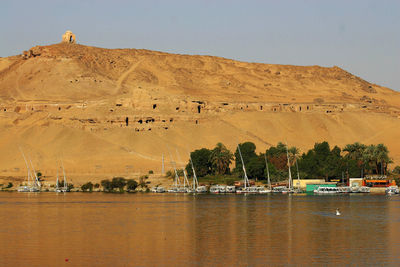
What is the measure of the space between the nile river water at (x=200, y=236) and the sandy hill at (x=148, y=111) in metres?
62.3

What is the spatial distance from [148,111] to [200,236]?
372 ft

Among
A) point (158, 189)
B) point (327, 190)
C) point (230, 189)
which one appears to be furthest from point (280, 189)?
point (158, 189)

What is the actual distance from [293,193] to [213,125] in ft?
182

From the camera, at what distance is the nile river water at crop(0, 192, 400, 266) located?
32469 mm

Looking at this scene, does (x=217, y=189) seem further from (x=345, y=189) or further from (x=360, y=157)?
(x=360, y=157)

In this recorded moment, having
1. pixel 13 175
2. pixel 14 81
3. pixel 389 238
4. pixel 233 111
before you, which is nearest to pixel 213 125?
pixel 233 111

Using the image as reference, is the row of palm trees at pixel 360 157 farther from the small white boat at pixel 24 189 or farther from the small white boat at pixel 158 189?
the small white boat at pixel 24 189

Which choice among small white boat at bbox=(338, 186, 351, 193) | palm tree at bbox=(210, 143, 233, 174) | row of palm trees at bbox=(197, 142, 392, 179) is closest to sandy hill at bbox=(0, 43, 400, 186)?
palm tree at bbox=(210, 143, 233, 174)

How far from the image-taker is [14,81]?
590ft

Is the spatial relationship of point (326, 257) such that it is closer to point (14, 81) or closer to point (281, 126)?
point (281, 126)

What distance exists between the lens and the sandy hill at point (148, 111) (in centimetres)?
13812

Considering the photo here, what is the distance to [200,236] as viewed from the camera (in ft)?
137

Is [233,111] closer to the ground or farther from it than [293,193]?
farther from it

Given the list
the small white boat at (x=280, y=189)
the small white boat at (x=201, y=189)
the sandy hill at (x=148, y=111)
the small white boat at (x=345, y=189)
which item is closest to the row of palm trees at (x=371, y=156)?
the small white boat at (x=345, y=189)
